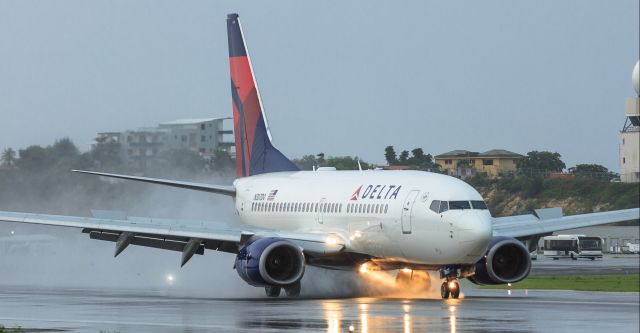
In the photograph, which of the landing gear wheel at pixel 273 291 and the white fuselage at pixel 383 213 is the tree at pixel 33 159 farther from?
the landing gear wheel at pixel 273 291

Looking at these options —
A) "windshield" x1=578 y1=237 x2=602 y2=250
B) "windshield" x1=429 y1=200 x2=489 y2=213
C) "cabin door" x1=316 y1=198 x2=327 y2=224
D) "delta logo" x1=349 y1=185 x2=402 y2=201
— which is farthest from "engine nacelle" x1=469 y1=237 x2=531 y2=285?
"windshield" x1=578 y1=237 x2=602 y2=250

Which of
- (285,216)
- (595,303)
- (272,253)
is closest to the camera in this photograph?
(595,303)

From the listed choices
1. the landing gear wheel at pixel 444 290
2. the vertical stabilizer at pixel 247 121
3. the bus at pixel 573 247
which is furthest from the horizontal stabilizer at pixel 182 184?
the bus at pixel 573 247

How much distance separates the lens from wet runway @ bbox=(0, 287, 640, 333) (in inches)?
1152

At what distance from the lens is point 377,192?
44.2 m

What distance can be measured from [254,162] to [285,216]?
6.20m

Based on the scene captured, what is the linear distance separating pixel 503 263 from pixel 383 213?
4.27 m

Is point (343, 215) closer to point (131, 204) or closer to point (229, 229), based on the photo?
point (229, 229)

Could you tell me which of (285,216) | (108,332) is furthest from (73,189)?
(108,332)

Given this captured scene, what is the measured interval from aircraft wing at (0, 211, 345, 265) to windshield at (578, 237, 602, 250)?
54478mm

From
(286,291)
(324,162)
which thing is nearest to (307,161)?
(324,162)

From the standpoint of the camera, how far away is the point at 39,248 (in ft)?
222

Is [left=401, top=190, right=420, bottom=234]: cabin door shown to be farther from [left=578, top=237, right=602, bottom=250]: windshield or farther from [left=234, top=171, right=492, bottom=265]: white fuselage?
[left=578, top=237, right=602, bottom=250]: windshield

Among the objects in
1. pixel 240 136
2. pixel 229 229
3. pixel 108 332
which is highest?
pixel 240 136
